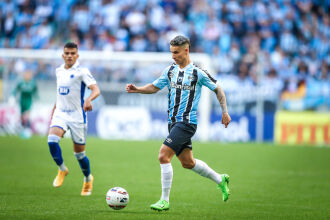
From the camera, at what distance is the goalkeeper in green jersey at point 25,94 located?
22109mm

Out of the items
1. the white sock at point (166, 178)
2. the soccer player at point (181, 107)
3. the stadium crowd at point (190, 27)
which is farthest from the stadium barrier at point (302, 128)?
the white sock at point (166, 178)

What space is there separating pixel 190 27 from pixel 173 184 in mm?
16719

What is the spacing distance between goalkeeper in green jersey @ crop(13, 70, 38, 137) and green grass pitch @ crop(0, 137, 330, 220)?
9.56 ft

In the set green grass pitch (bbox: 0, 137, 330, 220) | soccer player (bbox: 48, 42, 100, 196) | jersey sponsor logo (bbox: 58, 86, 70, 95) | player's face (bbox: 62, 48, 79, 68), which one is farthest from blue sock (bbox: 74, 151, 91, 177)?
player's face (bbox: 62, 48, 79, 68)

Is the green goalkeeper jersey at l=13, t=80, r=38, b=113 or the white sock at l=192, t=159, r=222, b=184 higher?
the green goalkeeper jersey at l=13, t=80, r=38, b=113

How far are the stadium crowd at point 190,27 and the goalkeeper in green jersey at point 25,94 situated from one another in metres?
5.06

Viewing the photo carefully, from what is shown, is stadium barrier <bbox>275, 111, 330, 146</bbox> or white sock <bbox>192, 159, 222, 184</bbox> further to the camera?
stadium barrier <bbox>275, 111, 330, 146</bbox>

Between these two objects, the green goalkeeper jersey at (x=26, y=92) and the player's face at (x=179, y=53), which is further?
the green goalkeeper jersey at (x=26, y=92)

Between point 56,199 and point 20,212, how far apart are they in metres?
1.40

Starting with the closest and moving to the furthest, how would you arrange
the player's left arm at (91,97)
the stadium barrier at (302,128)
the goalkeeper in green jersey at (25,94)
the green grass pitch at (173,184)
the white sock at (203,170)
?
the green grass pitch at (173,184)
the white sock at (203,170)
the player's left arm at (91,97)
the goalkeeper in green jersey at (25,94)
the stadium barrier at (302,128)

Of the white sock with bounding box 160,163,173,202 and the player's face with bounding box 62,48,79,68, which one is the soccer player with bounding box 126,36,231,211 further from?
the player's face with bounding box 62,48,79,68

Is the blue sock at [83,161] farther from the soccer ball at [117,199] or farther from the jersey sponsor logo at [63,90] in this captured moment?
the soccer ball at [117,199]

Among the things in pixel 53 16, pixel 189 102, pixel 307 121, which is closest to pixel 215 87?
pixel 189 102

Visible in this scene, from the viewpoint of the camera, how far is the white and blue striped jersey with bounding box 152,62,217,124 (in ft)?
26.6
